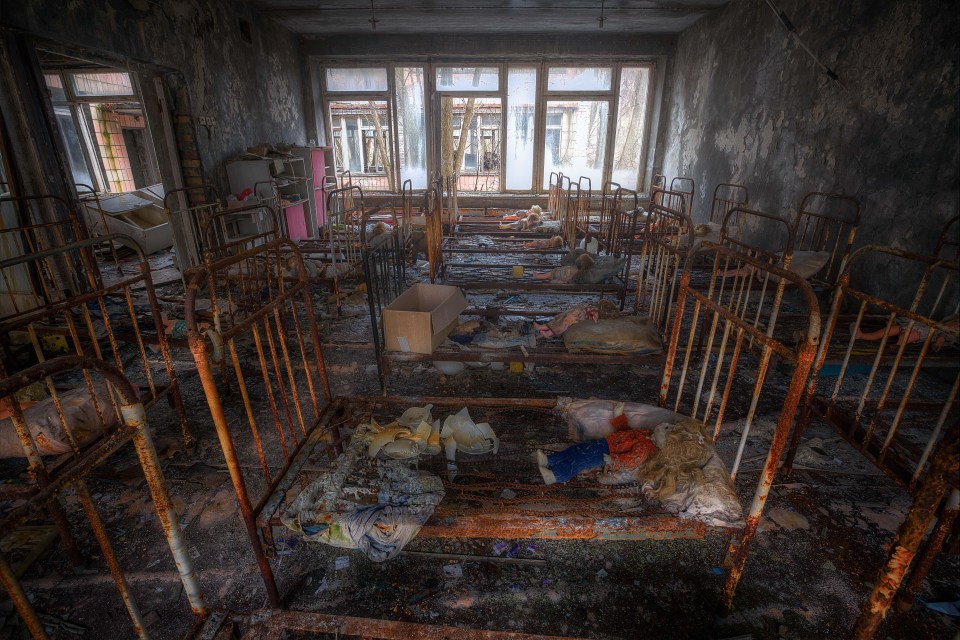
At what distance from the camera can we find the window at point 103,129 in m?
9.50

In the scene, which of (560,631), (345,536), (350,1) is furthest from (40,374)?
(350,1)

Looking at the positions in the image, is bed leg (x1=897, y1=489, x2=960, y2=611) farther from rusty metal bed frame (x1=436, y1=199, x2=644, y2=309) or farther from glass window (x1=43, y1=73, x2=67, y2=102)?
glass window (x1=43, y1=73, x2=67, y2=102)

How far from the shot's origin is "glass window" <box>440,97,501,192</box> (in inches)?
451

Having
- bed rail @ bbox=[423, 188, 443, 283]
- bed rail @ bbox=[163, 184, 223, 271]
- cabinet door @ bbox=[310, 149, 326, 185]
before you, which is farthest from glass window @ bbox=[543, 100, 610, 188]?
bed rail @ bbox=[163, 184, 223, 271]

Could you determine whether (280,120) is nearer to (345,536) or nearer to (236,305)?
(236,305)

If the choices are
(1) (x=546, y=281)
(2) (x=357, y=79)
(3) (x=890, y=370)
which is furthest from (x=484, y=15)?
(3) (x=890, y=370)

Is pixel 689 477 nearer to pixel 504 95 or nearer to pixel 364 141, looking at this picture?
pixel 504 95

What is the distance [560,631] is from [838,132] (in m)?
5.98

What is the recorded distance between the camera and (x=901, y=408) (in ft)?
6.44

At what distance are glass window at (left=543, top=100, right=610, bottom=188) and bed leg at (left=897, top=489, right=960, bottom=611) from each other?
1035 centimetres

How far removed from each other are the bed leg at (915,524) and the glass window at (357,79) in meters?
11.4

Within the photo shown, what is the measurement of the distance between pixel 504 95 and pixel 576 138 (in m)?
2.00

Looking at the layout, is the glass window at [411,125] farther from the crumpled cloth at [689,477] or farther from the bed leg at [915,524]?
the bed leg at [915,524]

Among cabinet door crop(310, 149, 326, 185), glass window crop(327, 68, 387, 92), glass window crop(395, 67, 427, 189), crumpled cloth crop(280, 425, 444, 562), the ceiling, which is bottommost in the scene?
crumpled cloth crop(280, 425, 444, 562)
